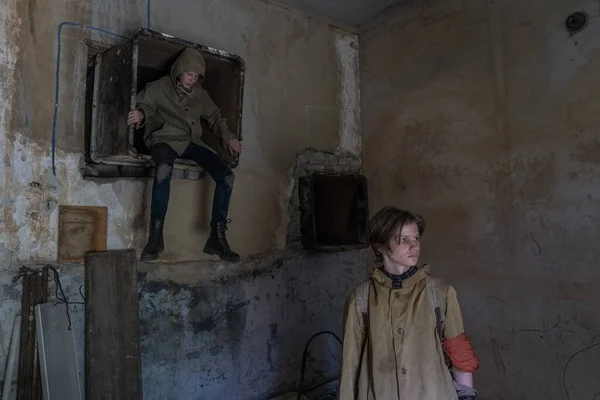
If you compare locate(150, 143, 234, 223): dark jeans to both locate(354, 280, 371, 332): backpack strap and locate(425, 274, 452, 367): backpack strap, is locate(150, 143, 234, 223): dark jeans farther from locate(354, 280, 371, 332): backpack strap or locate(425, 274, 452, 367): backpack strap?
locate(425, 274, 452, 367): backpack strap

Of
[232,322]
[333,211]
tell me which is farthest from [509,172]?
[232,322]

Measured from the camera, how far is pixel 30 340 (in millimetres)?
1993

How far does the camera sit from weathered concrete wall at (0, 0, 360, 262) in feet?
6.87

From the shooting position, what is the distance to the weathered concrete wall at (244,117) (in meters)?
2.09

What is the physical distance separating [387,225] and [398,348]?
0.39 metres

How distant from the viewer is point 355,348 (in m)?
1.49

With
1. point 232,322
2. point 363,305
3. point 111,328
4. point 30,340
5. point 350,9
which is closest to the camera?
point 363,305

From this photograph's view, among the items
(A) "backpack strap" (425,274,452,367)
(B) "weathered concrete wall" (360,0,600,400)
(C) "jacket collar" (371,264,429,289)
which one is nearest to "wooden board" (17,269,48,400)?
(C) "jacket collar" (371,264,429,289)

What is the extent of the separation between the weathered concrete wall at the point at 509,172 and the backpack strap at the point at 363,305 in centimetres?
152

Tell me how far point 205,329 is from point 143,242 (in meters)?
0.61

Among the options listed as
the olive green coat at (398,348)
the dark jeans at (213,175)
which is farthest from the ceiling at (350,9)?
the olive green coat at (398,348)

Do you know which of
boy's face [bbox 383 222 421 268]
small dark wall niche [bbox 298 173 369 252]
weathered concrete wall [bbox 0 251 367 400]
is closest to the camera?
boy's face [bbox 383 222 421 268]

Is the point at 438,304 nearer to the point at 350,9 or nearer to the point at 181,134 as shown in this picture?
the point at 181,134

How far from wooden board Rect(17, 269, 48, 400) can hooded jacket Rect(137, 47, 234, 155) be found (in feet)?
2.69
